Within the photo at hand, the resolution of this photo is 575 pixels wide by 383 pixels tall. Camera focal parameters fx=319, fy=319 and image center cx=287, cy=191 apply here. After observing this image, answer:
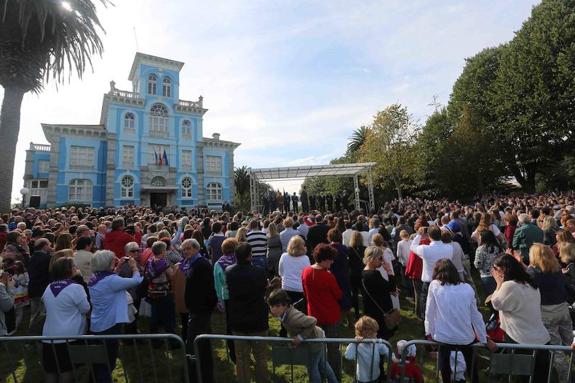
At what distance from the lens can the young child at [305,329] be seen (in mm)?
3250

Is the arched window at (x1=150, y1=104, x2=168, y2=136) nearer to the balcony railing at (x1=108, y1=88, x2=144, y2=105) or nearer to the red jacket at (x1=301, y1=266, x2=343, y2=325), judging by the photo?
the balcony railing at (x1=108, y1=88, x2=144, y2=105)

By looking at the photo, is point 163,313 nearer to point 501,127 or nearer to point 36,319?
point 36,319

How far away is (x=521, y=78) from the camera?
25203 millimetres

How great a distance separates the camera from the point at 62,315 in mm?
3584

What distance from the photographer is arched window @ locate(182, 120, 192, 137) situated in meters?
34.9

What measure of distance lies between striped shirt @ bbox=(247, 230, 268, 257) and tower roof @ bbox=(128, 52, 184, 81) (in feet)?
109

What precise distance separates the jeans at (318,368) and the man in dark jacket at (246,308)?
0.67 metres

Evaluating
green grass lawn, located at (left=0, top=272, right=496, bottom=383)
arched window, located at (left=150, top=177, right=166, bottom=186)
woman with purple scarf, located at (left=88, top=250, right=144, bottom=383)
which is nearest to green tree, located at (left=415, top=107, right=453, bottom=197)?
arched window, located at (left=150, top=177, right=166, bottom=186)

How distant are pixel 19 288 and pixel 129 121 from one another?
29.8 m

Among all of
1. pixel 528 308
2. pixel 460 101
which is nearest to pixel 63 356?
pixel 528 308

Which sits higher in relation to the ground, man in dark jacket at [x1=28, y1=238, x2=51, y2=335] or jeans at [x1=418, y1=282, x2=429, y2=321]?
man in dark jacket at [x1=28, y1=238, x2=51, y2=335]

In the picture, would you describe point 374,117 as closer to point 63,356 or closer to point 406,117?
point 406,117

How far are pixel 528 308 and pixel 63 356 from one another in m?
5.07

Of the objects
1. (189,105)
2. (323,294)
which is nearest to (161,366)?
(323,294)
